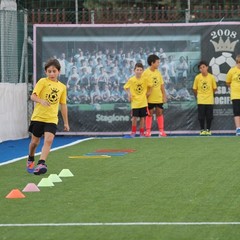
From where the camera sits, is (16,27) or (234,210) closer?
(234,210)

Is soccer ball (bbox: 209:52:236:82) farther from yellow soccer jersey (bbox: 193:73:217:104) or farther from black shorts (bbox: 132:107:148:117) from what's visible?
black shorts (bbox: 132:107:148:117)

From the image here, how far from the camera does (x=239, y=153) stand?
1716cm

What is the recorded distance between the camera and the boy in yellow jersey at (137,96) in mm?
22812

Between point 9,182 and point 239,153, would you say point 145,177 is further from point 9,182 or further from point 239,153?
point 239,153

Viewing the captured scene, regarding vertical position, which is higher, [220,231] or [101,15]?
[101,15]

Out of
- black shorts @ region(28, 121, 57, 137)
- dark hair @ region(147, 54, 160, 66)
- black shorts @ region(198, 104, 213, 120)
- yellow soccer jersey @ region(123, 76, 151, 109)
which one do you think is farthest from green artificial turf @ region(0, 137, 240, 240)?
black shorts @ region(198, 104, 213, 120)

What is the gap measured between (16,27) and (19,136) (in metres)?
2.68

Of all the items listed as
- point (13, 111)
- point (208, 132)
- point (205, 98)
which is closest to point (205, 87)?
point (205, 98)

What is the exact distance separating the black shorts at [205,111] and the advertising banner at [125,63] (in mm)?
303

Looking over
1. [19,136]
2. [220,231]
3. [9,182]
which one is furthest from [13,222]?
[19,136]

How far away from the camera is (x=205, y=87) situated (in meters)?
23.4

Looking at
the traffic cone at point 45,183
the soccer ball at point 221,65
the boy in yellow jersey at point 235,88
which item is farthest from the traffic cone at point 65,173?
the soccer ball at point 221,65

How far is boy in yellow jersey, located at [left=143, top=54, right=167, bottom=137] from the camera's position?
23.0 meters

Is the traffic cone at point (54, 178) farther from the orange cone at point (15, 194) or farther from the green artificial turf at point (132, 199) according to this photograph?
the orange cone at point (15, 194)
